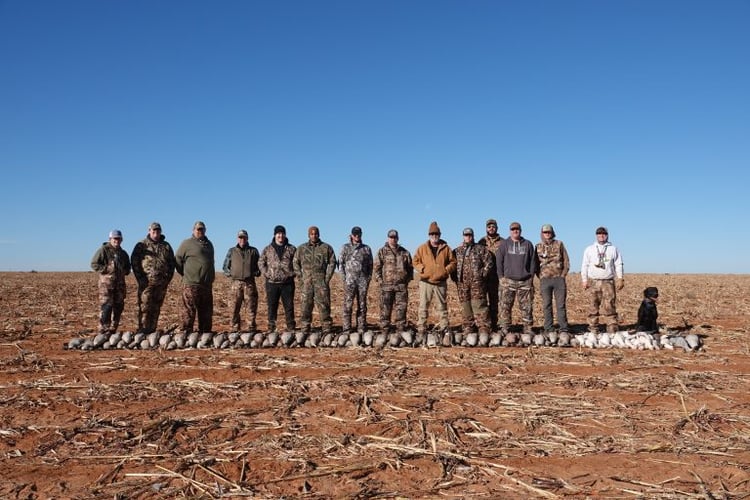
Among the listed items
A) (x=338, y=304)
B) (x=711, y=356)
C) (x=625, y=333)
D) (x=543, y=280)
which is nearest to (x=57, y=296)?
(x=338, y=304)

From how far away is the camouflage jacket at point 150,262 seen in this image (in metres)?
10.2

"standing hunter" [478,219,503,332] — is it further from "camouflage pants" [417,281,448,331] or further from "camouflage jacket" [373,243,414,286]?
"camouflage jacket" [373,243,414,286]

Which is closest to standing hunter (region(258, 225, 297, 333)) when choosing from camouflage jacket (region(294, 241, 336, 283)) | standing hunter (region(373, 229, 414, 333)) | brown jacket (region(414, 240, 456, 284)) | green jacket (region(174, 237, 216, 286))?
camouflage jacket (region(294, 241, 336, 283))

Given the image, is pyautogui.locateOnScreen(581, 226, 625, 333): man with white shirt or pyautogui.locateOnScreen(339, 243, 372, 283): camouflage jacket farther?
pyautogui.locateOnScreen(339, 243, 372, 283): camouflage jacket

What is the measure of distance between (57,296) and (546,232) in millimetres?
19240

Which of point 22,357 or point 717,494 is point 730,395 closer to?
point 717,494

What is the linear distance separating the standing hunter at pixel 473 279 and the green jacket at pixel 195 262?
198 inches

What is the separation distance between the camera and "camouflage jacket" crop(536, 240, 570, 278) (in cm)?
1048

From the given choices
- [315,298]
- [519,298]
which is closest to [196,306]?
[315,298]

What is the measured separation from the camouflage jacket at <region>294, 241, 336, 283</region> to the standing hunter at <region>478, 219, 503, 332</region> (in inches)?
127

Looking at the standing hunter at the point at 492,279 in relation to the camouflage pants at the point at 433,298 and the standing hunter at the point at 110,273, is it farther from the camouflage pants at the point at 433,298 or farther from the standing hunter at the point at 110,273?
the standing hunter at the point at 110,273

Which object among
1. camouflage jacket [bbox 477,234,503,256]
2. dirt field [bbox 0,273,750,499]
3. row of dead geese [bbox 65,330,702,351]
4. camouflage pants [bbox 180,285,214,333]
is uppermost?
camouflage jacket [bbox 477,234,503,256]

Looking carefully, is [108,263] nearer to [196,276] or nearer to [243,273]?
[196,276]

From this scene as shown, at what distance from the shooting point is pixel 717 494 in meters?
3.89
